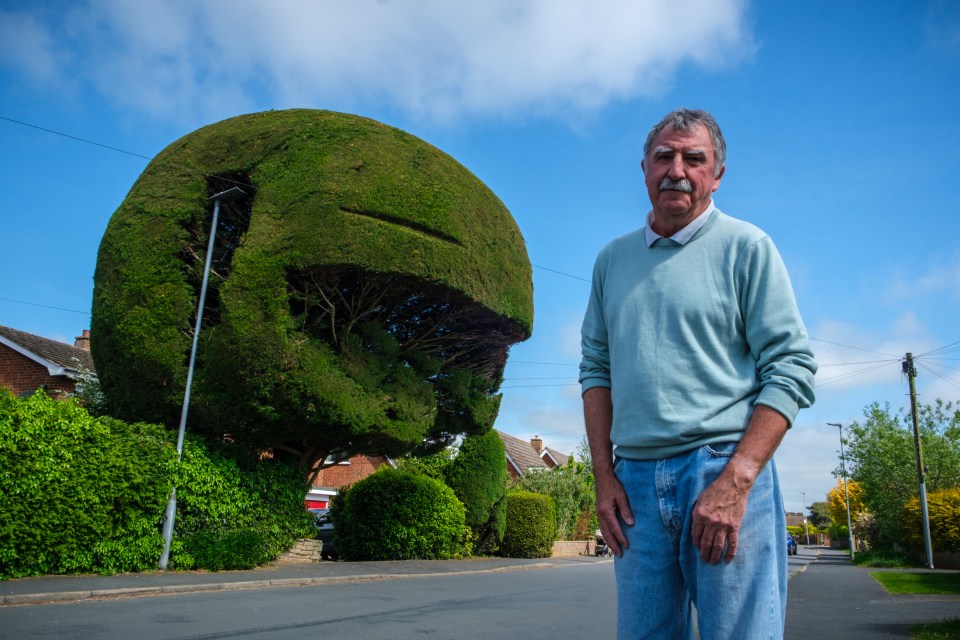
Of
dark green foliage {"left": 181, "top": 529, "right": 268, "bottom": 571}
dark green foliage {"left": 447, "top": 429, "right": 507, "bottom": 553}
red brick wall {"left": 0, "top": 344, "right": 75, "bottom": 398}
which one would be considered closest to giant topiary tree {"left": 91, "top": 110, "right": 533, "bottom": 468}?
dark green foliage {"left": 181, "top": 529, "right": 268, "bottom": 571}

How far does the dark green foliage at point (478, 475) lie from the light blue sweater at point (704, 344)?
66.7 ft

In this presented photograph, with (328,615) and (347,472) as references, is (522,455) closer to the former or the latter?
(347,472)

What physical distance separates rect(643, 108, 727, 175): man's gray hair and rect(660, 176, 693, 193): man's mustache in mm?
128

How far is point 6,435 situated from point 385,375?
277 inches

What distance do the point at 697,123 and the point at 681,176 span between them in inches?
6.8

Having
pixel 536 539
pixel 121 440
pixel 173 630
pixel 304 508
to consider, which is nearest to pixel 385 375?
pixel 304 508

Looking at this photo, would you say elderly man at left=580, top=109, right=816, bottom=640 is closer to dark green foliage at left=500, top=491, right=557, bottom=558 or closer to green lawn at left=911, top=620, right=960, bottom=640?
green lawn at left=911, top=620, right=960, bottom=640

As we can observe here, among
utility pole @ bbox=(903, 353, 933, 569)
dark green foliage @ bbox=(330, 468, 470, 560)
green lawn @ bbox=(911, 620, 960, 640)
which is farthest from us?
utility pole @ bbox=(903, 353, 933, 569)

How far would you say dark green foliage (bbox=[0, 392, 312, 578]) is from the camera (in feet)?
34.2

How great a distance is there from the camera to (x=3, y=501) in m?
10.1

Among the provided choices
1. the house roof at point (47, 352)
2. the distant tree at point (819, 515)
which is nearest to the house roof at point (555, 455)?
the house roof at point (47, 352)

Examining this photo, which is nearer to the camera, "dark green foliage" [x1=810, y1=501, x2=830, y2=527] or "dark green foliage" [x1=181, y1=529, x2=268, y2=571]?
"dark green foliage" [x1=181, y1=529, x2=268, y2=571]

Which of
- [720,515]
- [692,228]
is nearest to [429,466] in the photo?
[692,228]

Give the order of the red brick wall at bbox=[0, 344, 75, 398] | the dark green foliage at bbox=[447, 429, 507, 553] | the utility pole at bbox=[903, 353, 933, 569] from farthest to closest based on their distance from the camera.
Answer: the utility pole at bbox=[903, 353, 933, 569] → the red brick wall at bbox=[0, 344, 75, 398] → the dark green foliage at bbox=[447, 429, 507, 553]
